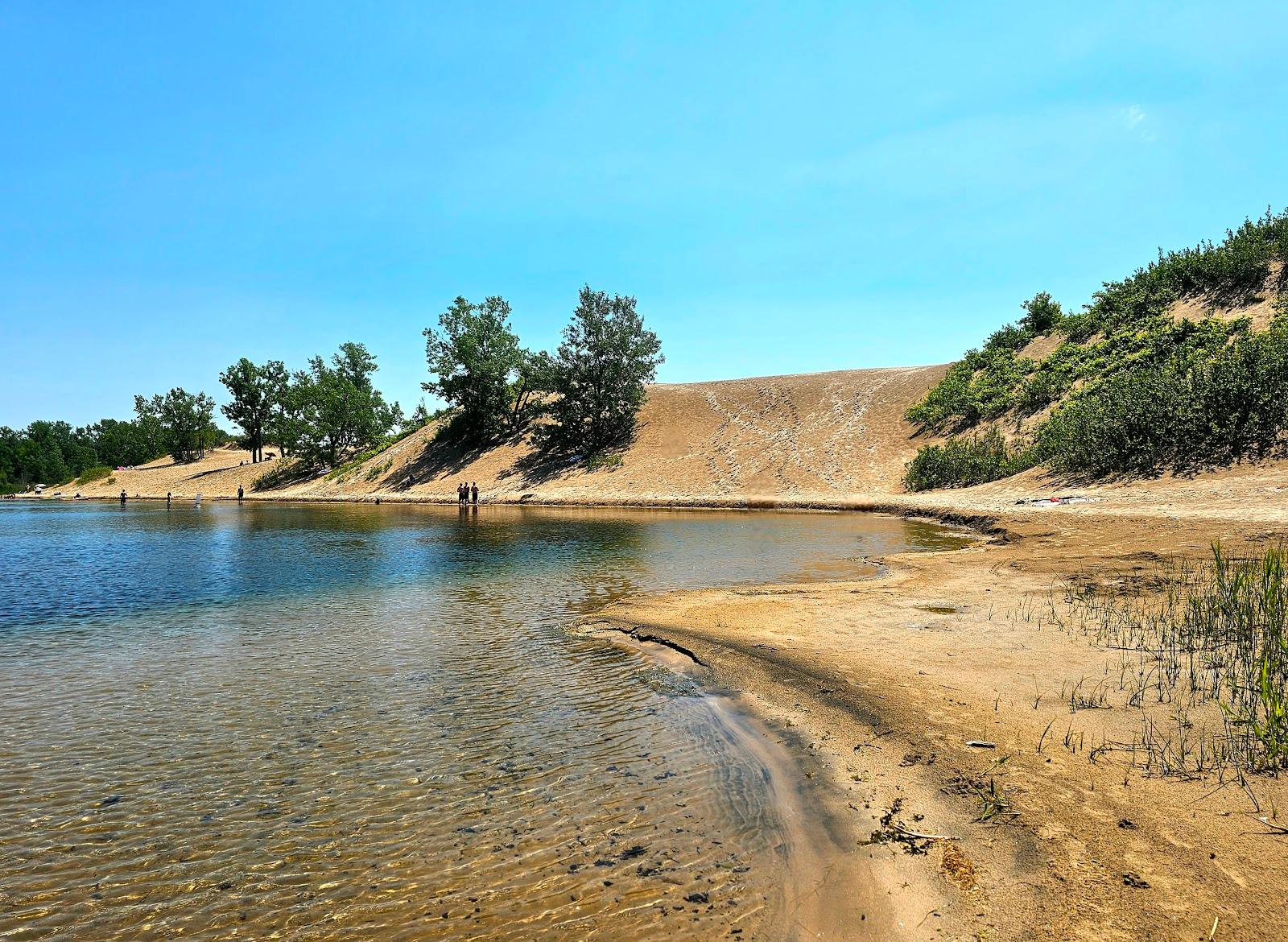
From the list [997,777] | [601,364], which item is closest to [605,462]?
[601,364]

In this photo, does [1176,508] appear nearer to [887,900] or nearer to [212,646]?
[887,900]

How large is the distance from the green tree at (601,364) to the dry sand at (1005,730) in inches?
1731

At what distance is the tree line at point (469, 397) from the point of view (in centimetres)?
6375

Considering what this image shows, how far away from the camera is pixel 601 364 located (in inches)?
2510

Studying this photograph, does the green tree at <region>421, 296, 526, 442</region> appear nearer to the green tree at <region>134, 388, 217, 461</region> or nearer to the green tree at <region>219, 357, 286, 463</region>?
the green tree at <region>219, 357, 286, 463</region>

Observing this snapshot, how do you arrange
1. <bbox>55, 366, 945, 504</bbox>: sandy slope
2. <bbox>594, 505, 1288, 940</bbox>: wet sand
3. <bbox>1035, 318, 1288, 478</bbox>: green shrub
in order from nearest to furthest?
<bbox>594, 505, 1288, 940</bbox>: wet sand
<bbox>1035, 318, 1288, 478</bbox>: green shrub
<bbox>55, 366, 945, 504</bbox>: sandy slope

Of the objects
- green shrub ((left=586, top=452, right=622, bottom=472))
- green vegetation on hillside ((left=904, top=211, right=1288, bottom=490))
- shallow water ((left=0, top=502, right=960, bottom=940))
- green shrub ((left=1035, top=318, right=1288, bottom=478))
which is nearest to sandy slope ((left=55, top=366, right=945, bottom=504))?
green shrub ((left=586, top=452, right=622, bottom=472))

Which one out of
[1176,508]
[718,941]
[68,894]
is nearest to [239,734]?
[68,894]

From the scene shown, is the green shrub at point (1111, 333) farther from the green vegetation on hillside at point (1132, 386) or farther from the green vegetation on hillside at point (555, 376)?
the green vegetation on hillside at point (555, 376)

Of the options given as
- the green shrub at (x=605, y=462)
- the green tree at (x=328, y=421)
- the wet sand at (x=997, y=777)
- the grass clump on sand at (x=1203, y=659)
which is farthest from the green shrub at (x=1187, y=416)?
the green tree at (x=328, y=421)

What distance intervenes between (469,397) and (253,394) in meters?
37.1

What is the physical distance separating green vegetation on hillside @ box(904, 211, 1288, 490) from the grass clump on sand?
19203 millimetres

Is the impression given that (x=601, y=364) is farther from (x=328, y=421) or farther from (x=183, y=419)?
(x=183, y=419)

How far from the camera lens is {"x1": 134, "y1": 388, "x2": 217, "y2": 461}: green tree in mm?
101625
